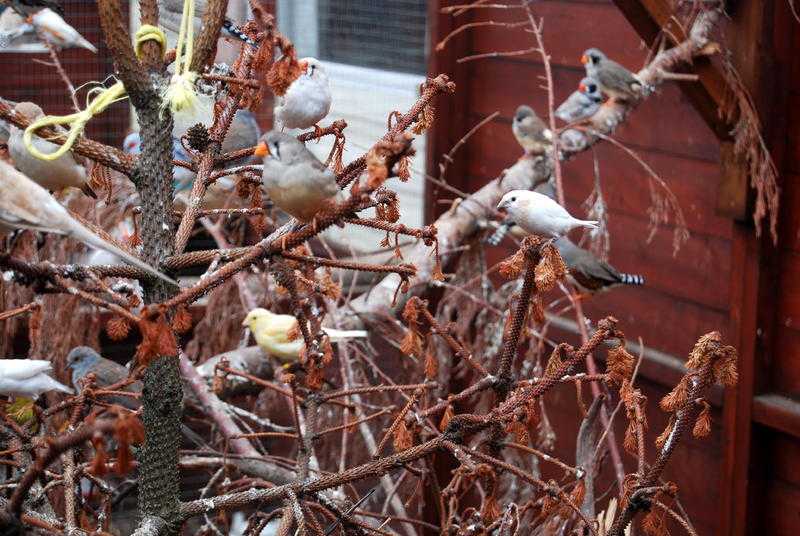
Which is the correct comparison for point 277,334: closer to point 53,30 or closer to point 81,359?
point 81,359

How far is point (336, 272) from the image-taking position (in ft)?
13.0

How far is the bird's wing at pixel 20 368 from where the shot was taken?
68.1 inches

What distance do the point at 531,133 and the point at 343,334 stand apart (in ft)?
3.65

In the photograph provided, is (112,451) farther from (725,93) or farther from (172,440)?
(725,93)

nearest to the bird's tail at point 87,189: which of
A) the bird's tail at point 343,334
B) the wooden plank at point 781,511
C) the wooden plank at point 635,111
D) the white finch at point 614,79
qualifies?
the bird's tail at point 343,334

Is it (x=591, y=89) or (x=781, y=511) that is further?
(x=591, y=89)

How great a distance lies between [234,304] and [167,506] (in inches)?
78.0

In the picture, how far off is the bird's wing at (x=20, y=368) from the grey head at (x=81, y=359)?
1.22 m

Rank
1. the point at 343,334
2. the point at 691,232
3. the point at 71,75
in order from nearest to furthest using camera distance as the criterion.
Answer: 1. the point at 343,334
2. the point at 691,232
3. the point at 71,75

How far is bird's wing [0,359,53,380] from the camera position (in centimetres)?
173

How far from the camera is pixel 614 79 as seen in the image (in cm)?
317

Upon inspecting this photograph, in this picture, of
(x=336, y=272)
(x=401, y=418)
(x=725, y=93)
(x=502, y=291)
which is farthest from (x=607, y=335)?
(x=336, y=272)

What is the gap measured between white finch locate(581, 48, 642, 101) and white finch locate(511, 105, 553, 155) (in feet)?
0.77

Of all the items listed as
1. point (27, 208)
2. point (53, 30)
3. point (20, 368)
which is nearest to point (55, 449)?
point (27, 208)
